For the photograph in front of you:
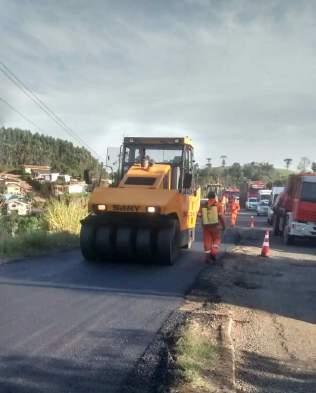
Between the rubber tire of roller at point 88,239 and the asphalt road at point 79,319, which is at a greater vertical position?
the rubber tire of roller at point 88,239

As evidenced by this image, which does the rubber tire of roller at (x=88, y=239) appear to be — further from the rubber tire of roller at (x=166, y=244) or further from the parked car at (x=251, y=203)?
the parked car at (x=251, y=203)

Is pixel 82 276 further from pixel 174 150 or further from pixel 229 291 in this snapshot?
pixel 174 150

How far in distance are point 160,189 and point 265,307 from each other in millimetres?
4770

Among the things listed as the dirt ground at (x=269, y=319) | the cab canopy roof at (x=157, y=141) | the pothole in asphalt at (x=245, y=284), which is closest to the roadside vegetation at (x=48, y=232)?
the cab canopy roof at (x=157, y=141)

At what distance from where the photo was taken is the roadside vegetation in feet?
44.2

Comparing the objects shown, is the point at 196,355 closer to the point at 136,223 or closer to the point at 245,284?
the point at 245,284

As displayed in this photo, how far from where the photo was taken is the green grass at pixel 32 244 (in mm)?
13156

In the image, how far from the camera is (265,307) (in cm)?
838

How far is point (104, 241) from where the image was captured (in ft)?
38.4

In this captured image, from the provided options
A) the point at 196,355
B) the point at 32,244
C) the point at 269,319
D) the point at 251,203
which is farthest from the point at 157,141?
the point at 251,203

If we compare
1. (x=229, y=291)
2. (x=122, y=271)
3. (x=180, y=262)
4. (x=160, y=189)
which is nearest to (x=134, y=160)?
(x=160, y=189)

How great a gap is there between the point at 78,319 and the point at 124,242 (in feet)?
15.7

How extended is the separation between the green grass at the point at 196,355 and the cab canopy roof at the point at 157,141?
7.73 meters

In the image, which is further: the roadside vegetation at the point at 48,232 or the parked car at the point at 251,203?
the parked car at the point at 251,203
